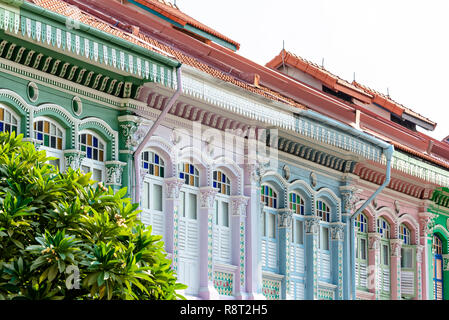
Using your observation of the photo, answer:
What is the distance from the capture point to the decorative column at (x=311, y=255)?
2133 centimetres

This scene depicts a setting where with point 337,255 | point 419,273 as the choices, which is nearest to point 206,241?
point 337,255

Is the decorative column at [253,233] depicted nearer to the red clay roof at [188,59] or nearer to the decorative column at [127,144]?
the red clay roof at [188,59]

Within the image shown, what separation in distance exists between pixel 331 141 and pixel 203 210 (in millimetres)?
3497

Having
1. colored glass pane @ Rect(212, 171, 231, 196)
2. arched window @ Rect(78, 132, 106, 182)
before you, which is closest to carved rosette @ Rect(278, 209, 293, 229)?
colored glass pane @ Rect(212, 171, 231, 196)

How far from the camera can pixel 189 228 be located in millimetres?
18172

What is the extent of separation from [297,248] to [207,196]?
3566 mm

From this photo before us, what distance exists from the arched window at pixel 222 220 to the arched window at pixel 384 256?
632 centimetres

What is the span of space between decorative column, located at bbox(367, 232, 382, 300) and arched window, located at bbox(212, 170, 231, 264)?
5.78 meters

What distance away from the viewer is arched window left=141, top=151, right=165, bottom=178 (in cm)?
1723

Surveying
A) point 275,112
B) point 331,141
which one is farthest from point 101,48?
point 331,141

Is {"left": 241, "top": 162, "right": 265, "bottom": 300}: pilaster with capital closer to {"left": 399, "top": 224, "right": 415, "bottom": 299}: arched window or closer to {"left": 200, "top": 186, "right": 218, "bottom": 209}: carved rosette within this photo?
{"left": 200, "top": 186, "right": 218, "bottom": 209}: carved rosette

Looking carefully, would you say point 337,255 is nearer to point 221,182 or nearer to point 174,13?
point 221,182
